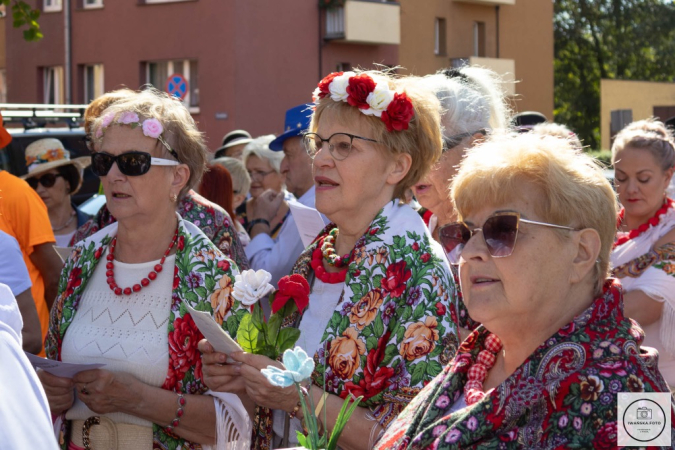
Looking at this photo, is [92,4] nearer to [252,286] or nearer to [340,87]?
A: [340,87]

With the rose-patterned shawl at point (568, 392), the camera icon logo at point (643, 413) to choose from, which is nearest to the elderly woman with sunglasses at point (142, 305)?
the rose-patterned shawl at point (568, 392)

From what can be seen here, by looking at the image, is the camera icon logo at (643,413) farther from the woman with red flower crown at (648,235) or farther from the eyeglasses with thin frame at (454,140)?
the woman with red flower crown at (648,235)

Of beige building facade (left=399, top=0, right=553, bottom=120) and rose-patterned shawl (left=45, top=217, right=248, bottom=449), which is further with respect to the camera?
beige building facade (left=399, top=0, right=553, bottom=120)

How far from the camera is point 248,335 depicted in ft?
9.42

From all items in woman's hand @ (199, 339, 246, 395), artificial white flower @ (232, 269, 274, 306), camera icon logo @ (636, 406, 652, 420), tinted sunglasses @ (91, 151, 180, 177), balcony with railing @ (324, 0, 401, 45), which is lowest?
woman's hand @ (199, 339, 246, 395)

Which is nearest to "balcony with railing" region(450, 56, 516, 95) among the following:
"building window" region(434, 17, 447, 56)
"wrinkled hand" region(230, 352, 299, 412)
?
"building window" region(434, 17, 447, 56)

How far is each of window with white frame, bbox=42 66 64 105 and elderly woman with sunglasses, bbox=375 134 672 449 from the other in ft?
84.5

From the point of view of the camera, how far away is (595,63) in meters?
46.8

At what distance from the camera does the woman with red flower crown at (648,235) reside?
14.2ft

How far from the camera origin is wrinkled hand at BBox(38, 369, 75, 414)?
342 centimetres

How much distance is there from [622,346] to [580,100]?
45.8 metres

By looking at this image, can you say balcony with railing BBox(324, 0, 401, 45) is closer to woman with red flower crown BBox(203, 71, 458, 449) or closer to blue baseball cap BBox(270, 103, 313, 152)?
blue baseball cap BBox(270, 103, 313, 152)

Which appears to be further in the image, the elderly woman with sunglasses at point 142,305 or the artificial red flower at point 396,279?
the elderly woman with sunglasses at point 142,305

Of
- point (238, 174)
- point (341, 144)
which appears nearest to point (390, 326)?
point (341, 144)
